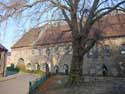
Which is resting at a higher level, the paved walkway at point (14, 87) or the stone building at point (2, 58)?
the stone building at point (2, 58)

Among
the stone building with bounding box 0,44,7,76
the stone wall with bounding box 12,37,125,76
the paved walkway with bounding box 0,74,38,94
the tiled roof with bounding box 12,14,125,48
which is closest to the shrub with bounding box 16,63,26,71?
→ the stone wall with bounding box 12,37,125,76

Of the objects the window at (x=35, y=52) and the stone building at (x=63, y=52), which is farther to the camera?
the window at (x=35, y=52)

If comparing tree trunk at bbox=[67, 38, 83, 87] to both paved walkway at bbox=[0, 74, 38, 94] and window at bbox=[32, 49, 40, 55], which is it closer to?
paved walkway at bbox=[0, 74, 38, 94]

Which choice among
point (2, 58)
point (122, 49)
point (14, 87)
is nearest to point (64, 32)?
point (2, 58)

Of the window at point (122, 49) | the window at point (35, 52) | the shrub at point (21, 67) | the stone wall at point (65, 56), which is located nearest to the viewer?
the window at point (122, 49)

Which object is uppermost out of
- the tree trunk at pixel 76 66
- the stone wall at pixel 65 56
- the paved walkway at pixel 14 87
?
the stone wall at pixel 65 56

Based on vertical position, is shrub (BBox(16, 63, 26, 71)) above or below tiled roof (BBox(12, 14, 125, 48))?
below

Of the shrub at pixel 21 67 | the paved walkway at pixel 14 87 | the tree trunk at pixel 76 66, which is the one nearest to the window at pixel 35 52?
the shrub at pixel 21 67

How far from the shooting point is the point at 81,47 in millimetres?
32062

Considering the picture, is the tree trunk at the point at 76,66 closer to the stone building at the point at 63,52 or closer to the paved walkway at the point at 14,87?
the paved walkway at the point at 14,87

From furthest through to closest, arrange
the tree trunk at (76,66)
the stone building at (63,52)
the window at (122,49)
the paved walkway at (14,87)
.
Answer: the window at (122,49)
the stone building at (63,52)
the tree trunk at (76,66)
the paved walkway at (14,87)

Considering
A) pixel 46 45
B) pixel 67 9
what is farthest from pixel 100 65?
pixel 67 9

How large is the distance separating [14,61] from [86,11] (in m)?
50.9

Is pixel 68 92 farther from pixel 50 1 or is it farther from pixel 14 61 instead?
pixel 14 61
